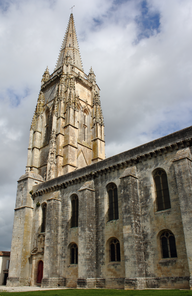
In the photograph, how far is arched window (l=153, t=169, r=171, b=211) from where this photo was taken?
15680 millimetres

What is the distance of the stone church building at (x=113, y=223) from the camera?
14.5m

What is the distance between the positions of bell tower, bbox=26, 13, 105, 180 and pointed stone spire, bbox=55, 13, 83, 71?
2.16 feet

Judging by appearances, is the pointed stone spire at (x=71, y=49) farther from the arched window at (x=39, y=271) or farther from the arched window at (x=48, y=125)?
the arched window at (x=39, y=271)

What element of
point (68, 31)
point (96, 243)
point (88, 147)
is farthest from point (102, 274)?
point (68, 31)

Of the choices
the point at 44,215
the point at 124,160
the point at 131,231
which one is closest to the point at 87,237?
the point at 131,231

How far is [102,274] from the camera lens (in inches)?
677

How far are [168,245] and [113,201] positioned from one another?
5285 millimetres

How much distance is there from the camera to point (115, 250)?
1720 centimetres

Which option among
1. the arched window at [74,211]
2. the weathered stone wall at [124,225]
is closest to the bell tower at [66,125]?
the arched window at [74,211]

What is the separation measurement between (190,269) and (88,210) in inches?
336

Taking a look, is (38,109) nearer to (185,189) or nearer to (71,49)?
(71,49)

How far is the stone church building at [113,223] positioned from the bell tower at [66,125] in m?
1.94

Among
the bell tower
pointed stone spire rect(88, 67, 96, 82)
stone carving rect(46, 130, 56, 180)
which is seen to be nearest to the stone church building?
stone carving rect(46, 130, 56, 180)

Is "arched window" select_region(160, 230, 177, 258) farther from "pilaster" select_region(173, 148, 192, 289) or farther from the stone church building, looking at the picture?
"pilaster" select_region(173, 148, 192, 289)
